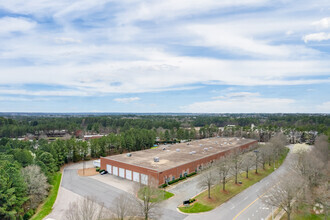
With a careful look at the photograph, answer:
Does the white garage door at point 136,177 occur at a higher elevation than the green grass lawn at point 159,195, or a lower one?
lower

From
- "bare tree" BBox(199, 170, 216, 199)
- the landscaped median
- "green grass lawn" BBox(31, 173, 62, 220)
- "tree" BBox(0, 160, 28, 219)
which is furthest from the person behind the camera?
"bare tree" BBox(199, 170, 216, 199)

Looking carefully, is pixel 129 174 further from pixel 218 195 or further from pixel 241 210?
pixel 241 210

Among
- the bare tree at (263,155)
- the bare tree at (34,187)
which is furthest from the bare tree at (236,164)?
the bare tree at (34,187)

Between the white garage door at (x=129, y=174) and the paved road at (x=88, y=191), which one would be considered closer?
the paved road at (x=88, y=191)

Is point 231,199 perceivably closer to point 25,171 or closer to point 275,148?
point 275,148

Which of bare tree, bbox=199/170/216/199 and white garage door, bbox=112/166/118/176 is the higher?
bare tree, bbox=199/170/216/199

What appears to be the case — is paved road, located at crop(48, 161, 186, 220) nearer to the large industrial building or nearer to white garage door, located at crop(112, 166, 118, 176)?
white garage door, located at crop(112, 166, 118, 176)

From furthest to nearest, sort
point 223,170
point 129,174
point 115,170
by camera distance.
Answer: point 115,170, point 129,174, point 223,170

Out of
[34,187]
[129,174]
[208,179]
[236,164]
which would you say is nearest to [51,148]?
[34,187]

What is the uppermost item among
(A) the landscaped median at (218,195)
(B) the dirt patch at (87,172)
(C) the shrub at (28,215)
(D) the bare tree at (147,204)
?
(D) the bare tree at (147,204)

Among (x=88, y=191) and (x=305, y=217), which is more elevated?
(x=305, y=217)

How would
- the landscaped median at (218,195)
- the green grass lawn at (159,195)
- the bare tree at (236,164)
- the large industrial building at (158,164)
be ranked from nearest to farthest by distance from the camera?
the green grass lawn at (159,195)
the landscaped median at (218,195)
the bare tree at (236,164)
the large industrial building at (158,164)

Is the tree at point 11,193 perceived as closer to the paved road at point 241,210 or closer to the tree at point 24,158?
the tree at point 24,158

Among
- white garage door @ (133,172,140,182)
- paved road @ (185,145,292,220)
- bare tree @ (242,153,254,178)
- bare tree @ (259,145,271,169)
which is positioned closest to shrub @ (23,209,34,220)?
white garage door @ (133,172,140,182)
